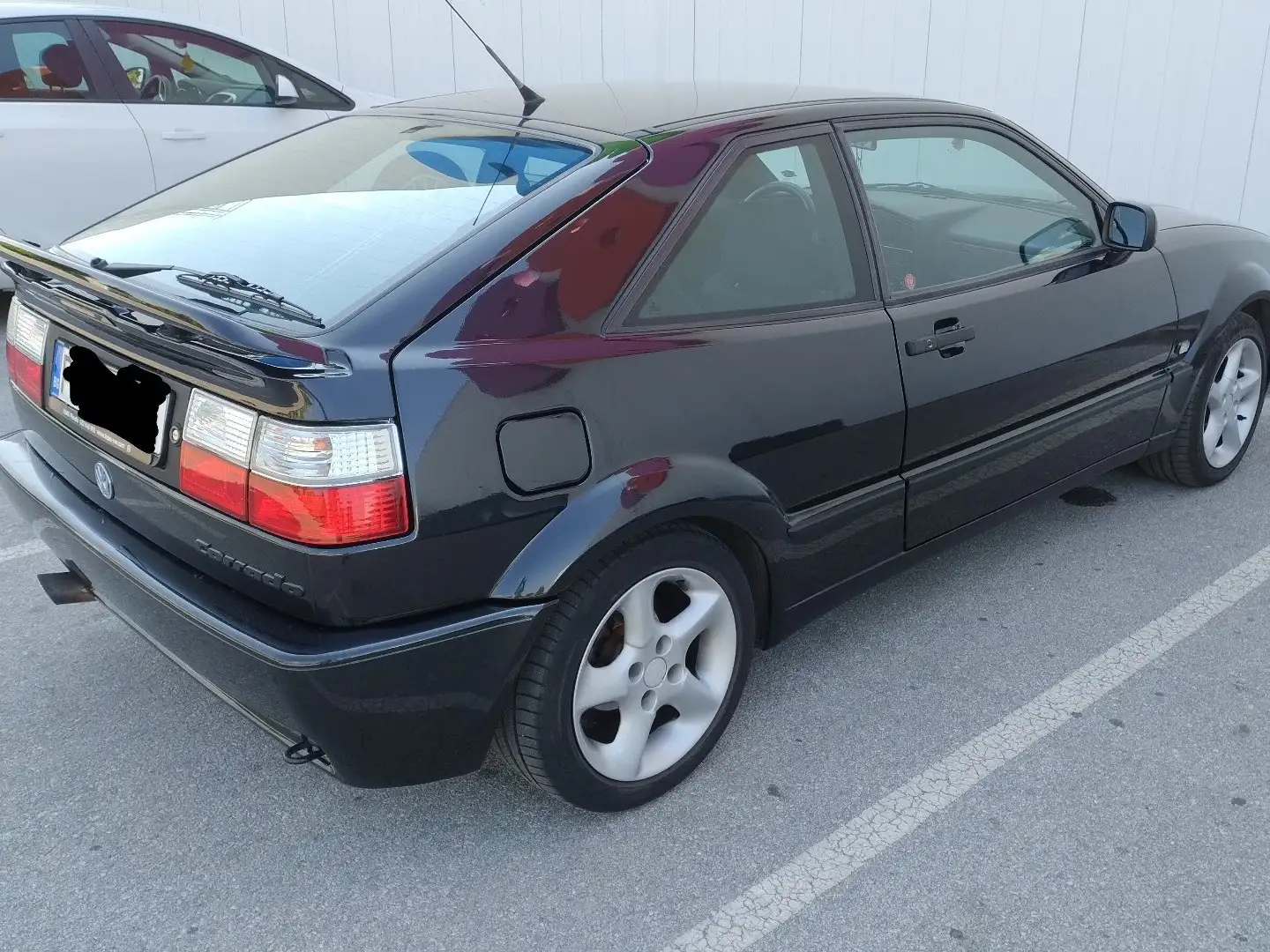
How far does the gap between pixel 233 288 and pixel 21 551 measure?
1.98 meters

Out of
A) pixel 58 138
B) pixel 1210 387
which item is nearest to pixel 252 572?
pixel 1210 387

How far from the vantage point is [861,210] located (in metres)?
2.90

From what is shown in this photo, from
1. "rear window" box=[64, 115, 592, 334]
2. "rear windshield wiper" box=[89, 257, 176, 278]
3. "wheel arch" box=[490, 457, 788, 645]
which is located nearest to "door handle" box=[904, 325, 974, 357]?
"wheel arch" box=[490, 457, 788, 645]

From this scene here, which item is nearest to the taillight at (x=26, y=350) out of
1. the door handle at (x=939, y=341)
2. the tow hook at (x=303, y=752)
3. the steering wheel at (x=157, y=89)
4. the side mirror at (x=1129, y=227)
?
the tow hook at (x=303, y=752)

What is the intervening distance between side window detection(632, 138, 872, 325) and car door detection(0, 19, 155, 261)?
4598 millimetres

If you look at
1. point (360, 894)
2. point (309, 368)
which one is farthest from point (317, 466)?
point (360, 894)

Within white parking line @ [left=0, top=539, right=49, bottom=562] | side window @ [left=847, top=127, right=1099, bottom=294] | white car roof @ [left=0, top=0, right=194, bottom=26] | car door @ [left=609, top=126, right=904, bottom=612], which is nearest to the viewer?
car door @ [left=609, top=126, right=904, bottom=612]

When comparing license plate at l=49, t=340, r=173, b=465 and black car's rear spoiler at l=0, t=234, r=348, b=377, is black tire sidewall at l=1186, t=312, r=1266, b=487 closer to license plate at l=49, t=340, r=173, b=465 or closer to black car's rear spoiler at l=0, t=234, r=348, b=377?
black car's rear spoiler at l=0, t=234, r=348, b=377

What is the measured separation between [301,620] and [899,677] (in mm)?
1682

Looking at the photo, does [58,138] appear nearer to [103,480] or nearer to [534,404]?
[103,480]

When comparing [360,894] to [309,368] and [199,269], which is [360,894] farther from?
[199,269]

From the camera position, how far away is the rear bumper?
210 centimetres

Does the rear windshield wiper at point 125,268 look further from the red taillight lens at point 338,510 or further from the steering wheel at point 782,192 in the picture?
the steering wheel at point 782,192

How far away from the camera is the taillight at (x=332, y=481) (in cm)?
204
